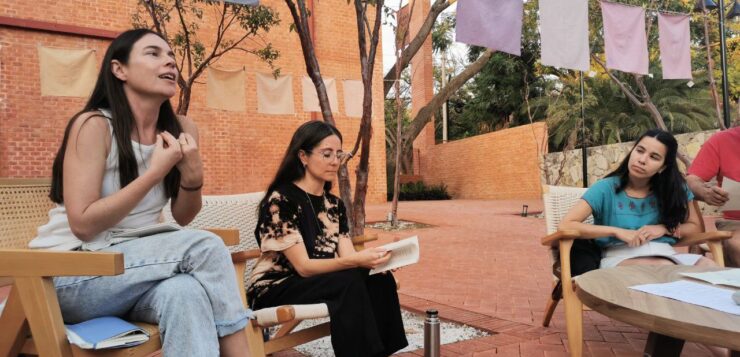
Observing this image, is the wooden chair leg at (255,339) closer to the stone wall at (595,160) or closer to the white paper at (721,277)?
the white paper at (721,277)

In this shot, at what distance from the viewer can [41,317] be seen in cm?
132

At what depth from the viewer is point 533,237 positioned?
8.33 meters

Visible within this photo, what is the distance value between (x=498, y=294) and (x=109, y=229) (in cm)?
332

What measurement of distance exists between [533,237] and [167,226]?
7.46 m

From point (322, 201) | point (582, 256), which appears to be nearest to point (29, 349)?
point (322, 201)

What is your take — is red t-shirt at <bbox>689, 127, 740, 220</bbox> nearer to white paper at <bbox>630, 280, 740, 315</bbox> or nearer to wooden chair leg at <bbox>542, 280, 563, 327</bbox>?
wooden chair leg at <bbox>542, 280, 563, 327</bbox>

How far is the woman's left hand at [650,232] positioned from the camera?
2627 mm

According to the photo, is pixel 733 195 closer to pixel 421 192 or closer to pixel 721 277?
pixel 721 277

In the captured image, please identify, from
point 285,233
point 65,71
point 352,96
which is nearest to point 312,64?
point 285,233

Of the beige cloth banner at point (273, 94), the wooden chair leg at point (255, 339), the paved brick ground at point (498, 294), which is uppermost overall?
the beige cloth banner at point (273, 94)

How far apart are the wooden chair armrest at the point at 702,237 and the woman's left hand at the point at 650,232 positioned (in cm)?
20

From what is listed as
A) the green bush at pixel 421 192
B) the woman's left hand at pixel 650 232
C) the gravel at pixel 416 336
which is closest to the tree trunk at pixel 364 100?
the gravel at pixel 416 336

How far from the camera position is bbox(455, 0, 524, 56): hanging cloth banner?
4.81 meters

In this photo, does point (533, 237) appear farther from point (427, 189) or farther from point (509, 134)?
point (427, 189)
